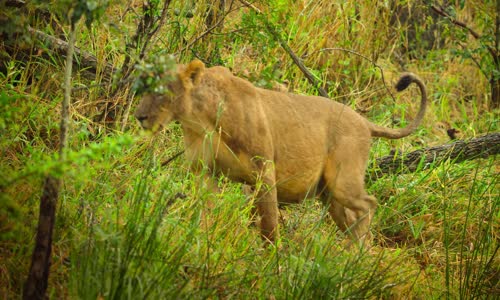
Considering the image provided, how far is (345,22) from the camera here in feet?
30.3

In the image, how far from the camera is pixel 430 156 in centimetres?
749

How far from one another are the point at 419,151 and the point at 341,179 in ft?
5.19

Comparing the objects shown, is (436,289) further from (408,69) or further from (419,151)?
(408,69)

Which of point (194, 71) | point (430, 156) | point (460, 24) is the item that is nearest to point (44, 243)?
point (194, 71)

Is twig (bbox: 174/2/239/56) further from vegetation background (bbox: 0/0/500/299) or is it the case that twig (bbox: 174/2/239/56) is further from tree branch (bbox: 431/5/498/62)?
tree branch (bbox: 431/5/498/62)

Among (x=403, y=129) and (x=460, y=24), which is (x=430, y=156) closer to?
(x=403, y=129)

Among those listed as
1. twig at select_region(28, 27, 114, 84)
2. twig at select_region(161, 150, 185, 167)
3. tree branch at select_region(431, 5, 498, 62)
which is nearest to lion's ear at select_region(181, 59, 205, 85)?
twig at select_region(161, 150, 185, 167)

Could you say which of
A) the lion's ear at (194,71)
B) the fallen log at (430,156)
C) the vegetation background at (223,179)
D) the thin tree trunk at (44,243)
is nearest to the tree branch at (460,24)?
the vegetation background at (223,179)

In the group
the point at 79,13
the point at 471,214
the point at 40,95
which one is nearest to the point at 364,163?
the point at 471,214

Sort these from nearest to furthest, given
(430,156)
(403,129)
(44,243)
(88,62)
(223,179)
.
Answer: (44,243), (223,179), (403,129), (88,62), (430,156)

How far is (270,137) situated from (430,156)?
2185 mm

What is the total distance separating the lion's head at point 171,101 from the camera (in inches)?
210

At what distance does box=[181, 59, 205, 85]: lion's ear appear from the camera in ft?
17.8

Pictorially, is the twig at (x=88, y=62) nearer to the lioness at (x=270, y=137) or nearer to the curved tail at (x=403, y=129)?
the lioness at (x=270, y=137)
